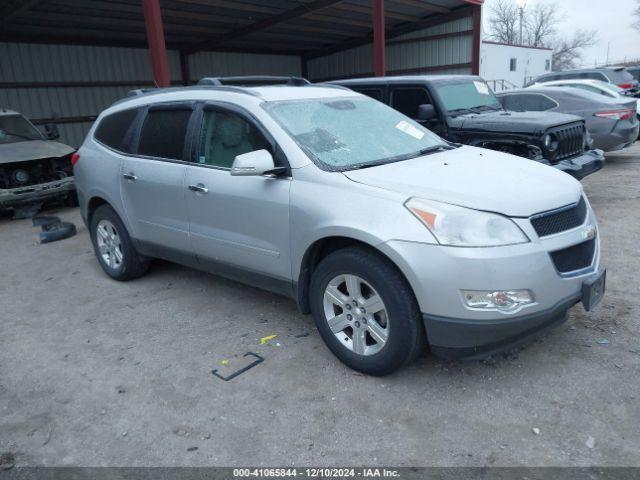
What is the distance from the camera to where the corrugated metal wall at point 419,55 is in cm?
1675

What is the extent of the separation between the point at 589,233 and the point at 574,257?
0.83ft

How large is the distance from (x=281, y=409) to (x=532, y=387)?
149 centimetres

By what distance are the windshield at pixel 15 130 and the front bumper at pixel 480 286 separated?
28.8 feet

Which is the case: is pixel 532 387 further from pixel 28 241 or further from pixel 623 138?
pixel 623 138

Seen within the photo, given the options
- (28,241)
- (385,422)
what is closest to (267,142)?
(385,422)

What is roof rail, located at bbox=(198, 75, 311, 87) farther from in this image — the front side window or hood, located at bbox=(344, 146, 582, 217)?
hood, located at bbox=(344, 146, 582, 217)

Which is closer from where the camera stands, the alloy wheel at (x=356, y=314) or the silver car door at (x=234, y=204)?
the alloy wheel at (x=356, y=314)

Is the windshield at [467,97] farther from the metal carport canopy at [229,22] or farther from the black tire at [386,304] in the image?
the metal carport canopy at [229,22]

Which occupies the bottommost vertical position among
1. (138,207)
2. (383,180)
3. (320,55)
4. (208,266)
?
(208,266)

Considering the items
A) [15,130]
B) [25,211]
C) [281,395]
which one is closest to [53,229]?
[25,211]

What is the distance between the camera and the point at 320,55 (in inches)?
854

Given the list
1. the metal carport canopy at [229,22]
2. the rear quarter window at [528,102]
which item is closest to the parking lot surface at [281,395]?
the rear quarter window at [528,102]

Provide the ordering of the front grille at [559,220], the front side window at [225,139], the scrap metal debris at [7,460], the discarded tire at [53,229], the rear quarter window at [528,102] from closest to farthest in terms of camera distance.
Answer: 1. the scrap metal debris at [7,460]
2. the front grille at [559,220]
3. the front side window at [225,139]
4. the discarded tire at [53,229]
5. the rear quarter window at [528,102]

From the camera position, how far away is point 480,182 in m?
3.13
